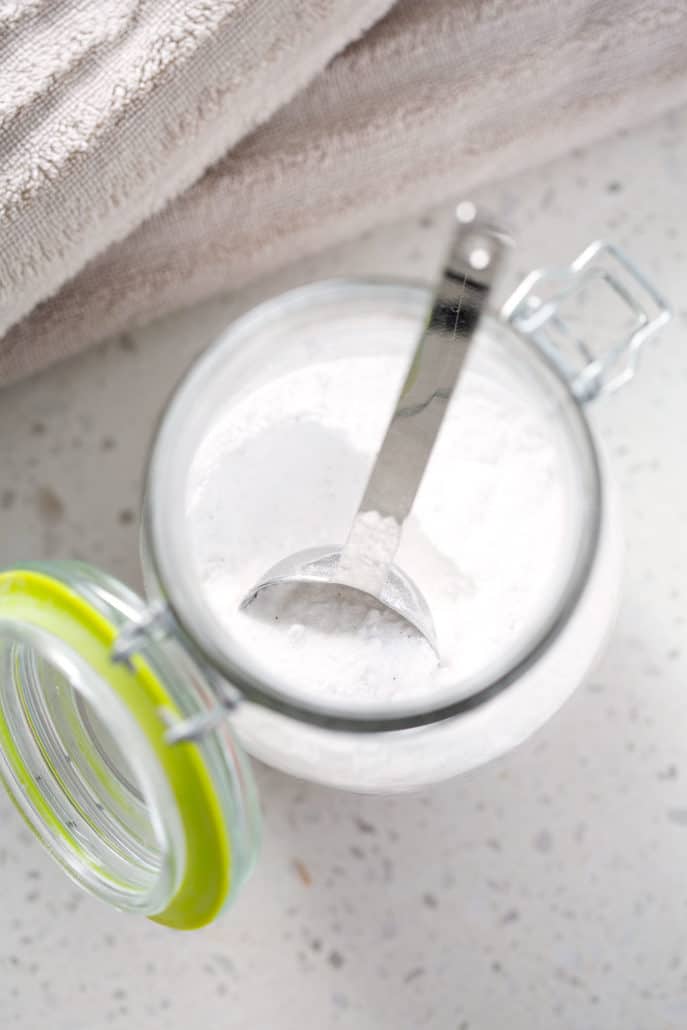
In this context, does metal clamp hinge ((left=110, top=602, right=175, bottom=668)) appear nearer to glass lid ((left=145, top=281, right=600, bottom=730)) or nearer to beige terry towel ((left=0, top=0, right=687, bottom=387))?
glass lid ((left=145, top=281, right=600, bottom=730))

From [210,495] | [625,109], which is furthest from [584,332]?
[210,495]

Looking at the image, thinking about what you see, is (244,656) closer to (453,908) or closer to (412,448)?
(412,448)

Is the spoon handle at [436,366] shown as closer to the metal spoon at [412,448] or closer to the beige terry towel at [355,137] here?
the metal spoon at [412,448]

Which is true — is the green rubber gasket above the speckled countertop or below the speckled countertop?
above

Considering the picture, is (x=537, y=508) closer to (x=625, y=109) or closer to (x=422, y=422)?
(x=422, y=422)

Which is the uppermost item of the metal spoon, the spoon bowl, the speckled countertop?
the metal spoon

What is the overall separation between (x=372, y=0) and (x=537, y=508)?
0.65 feet

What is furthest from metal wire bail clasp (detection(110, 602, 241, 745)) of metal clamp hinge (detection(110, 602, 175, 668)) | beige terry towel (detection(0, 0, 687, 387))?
beige terry towel (detection(0, 0, 687, 387))

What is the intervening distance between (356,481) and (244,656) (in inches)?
4.2

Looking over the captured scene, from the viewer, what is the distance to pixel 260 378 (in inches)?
15.3

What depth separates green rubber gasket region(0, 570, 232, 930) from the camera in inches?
12.8

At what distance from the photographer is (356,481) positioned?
410 mm

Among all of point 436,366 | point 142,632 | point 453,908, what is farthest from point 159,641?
point 453,908

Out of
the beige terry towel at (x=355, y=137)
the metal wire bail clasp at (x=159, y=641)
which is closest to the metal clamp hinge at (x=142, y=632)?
the metal wire bail clasp at (x=159, y=641)
